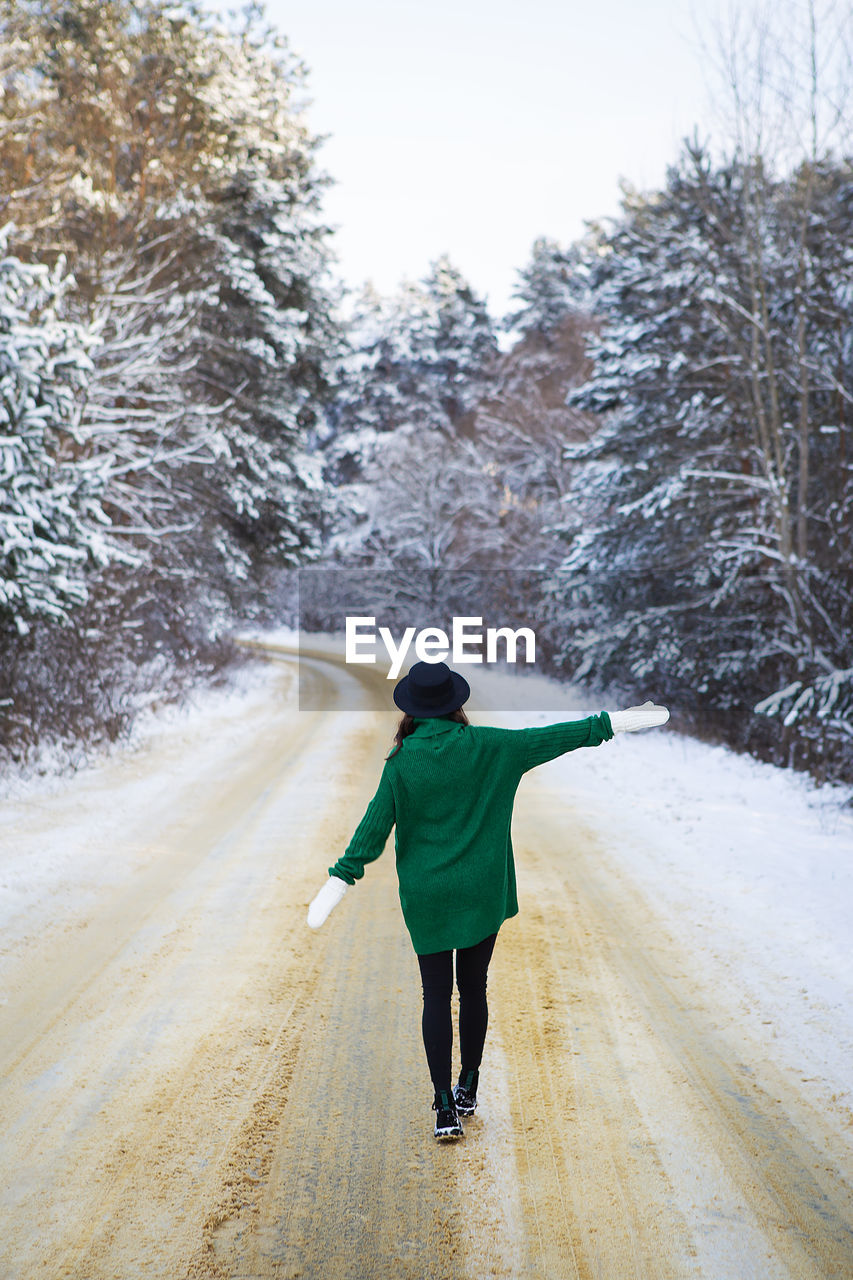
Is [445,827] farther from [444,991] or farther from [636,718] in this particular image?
[636,718]

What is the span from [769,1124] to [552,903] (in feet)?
9.26

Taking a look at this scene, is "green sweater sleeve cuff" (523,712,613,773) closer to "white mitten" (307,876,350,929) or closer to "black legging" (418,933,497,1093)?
"black legging" (418,933,497,1093)

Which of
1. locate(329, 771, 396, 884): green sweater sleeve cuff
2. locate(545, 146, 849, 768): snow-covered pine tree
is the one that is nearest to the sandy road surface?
locate(329, 771, 396, 884): green sweater sleeve cuff

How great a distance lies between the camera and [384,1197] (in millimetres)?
3061

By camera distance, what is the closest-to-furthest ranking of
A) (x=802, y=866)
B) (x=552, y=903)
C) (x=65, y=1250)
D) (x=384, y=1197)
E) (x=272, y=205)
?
(x=65, y=1250) < (x=384, y=1197) < (x=552, y=903) < (x=802, y=866) < (x=272, y=205)

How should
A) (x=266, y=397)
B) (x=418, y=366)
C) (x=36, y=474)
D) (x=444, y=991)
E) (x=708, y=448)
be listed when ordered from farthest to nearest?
(x=418, y=366) < (x=266, y=397) < (x=708, y=448) < (x=36, y=474) < (x=444, y=991)

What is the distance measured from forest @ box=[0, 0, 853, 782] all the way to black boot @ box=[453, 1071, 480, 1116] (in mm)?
6518

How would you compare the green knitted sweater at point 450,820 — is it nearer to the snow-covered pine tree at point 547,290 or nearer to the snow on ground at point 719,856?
the snow on ground at point 719,856

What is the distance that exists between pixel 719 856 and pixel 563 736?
183 inches

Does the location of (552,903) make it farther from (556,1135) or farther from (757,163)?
(757,163)

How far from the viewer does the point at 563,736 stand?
339 cm

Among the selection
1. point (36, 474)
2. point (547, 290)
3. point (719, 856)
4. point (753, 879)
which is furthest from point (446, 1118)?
point (547, 290)

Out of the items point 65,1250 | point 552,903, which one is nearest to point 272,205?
point 552,903

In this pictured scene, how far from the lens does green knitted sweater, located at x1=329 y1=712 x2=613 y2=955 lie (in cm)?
333
